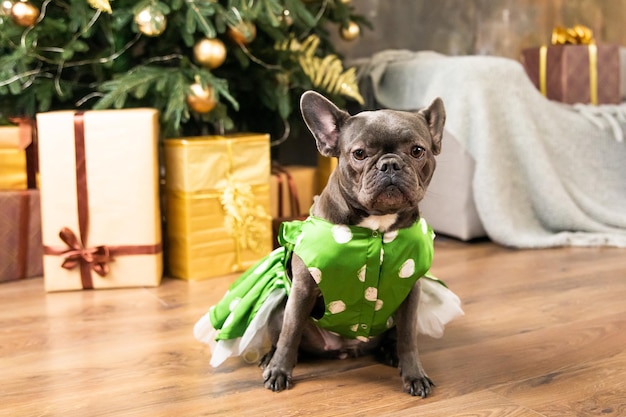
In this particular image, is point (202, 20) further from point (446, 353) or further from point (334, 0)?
point (446, 353)

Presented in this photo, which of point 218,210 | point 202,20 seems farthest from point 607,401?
point 202,20

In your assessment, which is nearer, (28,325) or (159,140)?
(28,325)

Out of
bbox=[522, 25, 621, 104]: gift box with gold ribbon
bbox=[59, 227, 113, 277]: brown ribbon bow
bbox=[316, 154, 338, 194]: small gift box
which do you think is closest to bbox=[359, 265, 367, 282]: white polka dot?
bbox=[59, 227, 113, 277]: brown ribbon bow

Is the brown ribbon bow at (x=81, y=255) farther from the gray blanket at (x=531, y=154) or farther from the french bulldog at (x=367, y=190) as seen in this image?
the gray blanket at (x=531, y=154)

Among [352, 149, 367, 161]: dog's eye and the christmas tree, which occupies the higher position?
the christmas tree

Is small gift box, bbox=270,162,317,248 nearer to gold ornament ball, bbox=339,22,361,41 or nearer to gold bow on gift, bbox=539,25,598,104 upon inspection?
gold ornament ball, bbox=339,22,361,41

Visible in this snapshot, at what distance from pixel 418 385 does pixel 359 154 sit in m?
0.46

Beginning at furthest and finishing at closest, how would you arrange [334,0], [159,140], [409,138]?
[334,0] → [159,140] → [409,138]

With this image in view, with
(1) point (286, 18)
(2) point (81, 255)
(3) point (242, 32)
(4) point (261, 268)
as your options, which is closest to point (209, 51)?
(3) point (242, 32)

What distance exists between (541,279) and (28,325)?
4.87 feet

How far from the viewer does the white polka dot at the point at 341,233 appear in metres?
1.37

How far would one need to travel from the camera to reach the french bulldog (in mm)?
1324

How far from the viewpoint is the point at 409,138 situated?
4.39ft

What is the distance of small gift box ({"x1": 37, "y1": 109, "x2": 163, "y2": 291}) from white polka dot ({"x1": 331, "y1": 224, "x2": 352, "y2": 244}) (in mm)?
993
